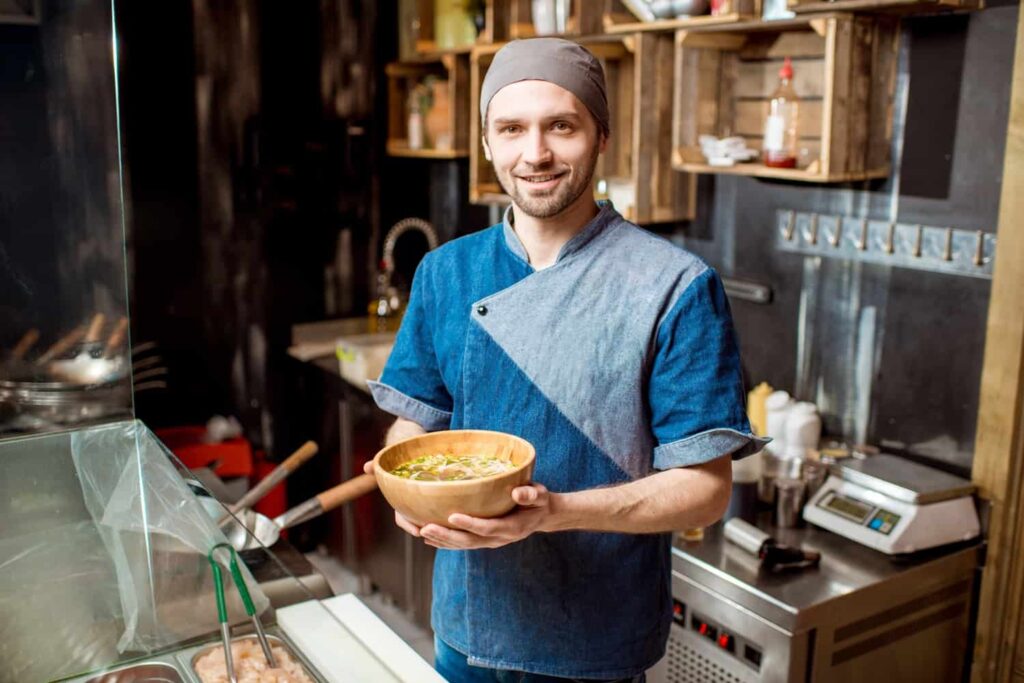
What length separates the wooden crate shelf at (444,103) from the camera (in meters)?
4.18

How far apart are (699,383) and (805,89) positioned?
172 cm

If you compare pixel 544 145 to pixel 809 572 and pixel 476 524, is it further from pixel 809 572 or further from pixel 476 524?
pixel 809 572

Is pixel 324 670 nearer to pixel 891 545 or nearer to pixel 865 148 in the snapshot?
pixel 891 545

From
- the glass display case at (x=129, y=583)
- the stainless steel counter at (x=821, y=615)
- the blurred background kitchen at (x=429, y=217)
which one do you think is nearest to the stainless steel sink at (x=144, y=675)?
the glass display case at (x=129, y=583)

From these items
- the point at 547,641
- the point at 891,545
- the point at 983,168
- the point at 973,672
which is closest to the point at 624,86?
the point at 983,168

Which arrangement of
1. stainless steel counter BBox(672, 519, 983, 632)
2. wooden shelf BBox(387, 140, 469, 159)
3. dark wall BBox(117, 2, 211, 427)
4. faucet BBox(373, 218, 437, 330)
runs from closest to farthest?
1. stainless steel counter BBox(672, 519, 983, 632)
2. dark wall BBox(117, 2, 211, 427)
3. wooden shelf BBox(387, 140, 469, 159)
4. faucet BBox(373, 218, 437, 330)

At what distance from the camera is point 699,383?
1.54 metres

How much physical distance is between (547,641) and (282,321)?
3202mm

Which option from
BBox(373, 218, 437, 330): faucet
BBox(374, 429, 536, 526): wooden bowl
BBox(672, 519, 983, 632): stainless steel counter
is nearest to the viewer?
BBox(374, 429, 536, 526): wooden bowl

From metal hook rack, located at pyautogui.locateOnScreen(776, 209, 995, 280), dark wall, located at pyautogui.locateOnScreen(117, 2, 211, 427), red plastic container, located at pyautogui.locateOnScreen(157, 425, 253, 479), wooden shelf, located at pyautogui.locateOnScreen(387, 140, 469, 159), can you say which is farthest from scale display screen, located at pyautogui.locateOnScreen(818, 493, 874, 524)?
dark wall, located at pyautogui.locateOnScreen(117, 2, 211, 427)

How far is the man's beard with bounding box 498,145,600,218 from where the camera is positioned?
1.60 metres

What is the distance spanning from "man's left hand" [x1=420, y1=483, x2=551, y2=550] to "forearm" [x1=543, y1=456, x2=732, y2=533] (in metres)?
0.05

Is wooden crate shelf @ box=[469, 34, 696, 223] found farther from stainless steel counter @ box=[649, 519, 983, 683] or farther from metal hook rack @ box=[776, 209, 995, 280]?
stainless steel counter @ box=[649, 519, 983, 683]

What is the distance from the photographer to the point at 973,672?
2682mm
